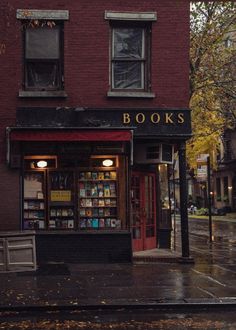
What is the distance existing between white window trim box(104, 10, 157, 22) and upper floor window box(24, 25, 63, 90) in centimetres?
130

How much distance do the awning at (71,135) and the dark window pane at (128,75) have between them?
1637mm

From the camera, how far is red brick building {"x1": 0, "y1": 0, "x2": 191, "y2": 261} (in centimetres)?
1425

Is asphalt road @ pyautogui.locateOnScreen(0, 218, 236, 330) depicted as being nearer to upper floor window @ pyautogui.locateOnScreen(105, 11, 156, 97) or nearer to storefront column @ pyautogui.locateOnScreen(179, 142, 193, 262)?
storefront column @ pyautogui.locateOnScreen(179, 142, 193, 262)

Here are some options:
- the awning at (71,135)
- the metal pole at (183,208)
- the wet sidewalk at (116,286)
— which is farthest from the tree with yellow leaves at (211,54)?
the wet sidewalk at (116,286)

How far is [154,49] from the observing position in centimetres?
1467

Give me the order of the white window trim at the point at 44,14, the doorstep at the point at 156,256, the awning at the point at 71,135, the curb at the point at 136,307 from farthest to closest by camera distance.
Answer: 1. the doorstep at the point at 156,256
2. the white window trim at the point at 44,14
3. the awning at the point at 71,135
4. the curb at the point at 136,307

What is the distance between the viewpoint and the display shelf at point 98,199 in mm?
14719

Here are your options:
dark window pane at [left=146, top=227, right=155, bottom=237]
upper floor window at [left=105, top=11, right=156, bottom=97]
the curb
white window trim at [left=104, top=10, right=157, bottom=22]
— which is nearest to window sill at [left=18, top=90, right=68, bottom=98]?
upper floor window at [left=105, top=11, right=156, bottom=97]

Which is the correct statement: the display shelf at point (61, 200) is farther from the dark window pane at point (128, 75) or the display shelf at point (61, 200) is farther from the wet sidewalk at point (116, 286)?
the dark window pane at point (128, 75)

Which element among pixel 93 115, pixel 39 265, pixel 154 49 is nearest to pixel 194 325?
pixel 39 265

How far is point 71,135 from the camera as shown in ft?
45.2

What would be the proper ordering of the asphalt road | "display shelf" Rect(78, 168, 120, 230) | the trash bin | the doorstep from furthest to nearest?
the trash bin
the doorstep
"display shelf" Rect(78, 168, 120, 230)
the asphalt road

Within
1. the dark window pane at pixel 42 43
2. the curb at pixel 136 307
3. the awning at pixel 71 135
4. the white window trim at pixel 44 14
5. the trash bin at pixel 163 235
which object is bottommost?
the curb at pixel 136 307

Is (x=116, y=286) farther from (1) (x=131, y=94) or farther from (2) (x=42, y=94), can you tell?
(2) (x=42, y=94)
